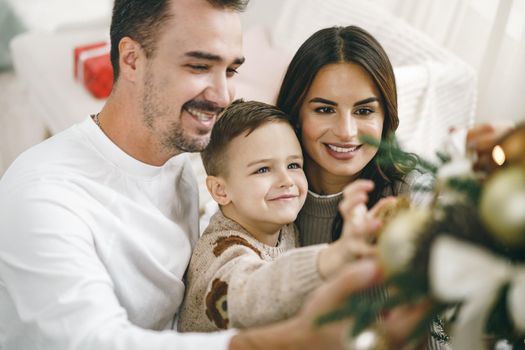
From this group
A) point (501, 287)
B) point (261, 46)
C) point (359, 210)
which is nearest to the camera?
point (501, 287)

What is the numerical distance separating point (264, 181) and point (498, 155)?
0.67m

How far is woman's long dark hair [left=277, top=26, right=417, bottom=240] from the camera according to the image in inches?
54.0

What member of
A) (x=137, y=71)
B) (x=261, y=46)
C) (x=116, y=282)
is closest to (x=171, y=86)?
(x=137, y=71)

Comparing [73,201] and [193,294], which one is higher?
[73,201]

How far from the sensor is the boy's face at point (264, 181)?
1.26 metres

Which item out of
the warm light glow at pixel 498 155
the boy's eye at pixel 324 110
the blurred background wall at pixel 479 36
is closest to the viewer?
the warm light glow at pixel 498 155

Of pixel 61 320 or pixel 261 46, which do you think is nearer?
pixel 61 320

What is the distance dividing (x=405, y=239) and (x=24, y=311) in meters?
0.70

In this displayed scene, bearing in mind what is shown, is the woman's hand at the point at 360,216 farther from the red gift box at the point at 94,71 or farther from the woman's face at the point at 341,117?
the red gift box at the point at 94,71

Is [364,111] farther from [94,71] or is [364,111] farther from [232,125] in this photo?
[94,71]

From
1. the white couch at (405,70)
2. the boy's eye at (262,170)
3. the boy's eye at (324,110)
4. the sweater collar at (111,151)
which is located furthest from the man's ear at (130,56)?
the white couch at (405,70)

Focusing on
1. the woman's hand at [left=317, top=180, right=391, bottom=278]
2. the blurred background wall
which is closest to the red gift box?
the blurred background wall

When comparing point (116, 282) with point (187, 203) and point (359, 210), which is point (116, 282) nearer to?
point (187, 203)

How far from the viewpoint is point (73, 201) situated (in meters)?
1.08
